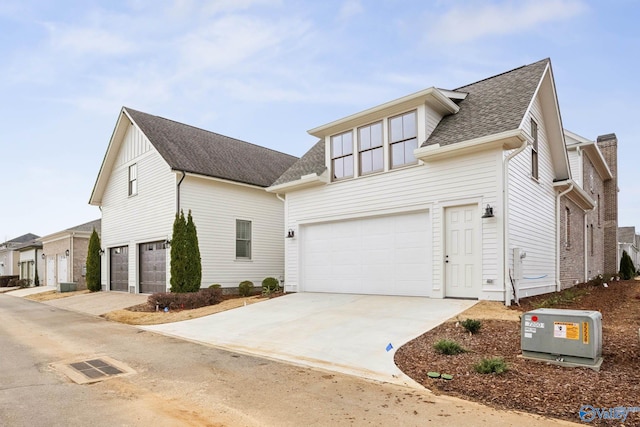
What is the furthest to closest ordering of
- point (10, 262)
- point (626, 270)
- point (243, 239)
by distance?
point (10, 262) → point (626, 270) → point (243, 239)

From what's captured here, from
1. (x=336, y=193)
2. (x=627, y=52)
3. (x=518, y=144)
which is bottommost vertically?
(x=336, y=193)

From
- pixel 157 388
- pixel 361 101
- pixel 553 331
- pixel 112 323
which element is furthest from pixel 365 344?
pixel 361 101

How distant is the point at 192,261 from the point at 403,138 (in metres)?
8.52

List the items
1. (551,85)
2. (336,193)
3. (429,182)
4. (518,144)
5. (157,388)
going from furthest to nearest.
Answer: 1. (336,193)
2. (551,85)
3. (429,182)
4. (518,144)
5. (157,388)

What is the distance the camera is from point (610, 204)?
75.9 feet

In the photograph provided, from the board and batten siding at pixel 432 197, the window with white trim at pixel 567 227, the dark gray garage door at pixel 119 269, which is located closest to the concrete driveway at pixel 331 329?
the board and batten siding at pixel 432 197

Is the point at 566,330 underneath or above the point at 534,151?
underneath

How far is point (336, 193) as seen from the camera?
13297 millimetres

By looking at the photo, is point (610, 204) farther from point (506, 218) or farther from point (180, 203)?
point (180, 203)

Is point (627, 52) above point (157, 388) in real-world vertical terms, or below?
above

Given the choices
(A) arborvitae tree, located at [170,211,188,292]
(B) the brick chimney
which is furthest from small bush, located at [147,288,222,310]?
(B) the brick chimney

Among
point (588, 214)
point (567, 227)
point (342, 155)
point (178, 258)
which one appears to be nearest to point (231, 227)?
point (178, 258)

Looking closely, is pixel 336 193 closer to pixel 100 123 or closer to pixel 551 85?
pixel 551 85

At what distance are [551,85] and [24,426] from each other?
1406 centimetres
